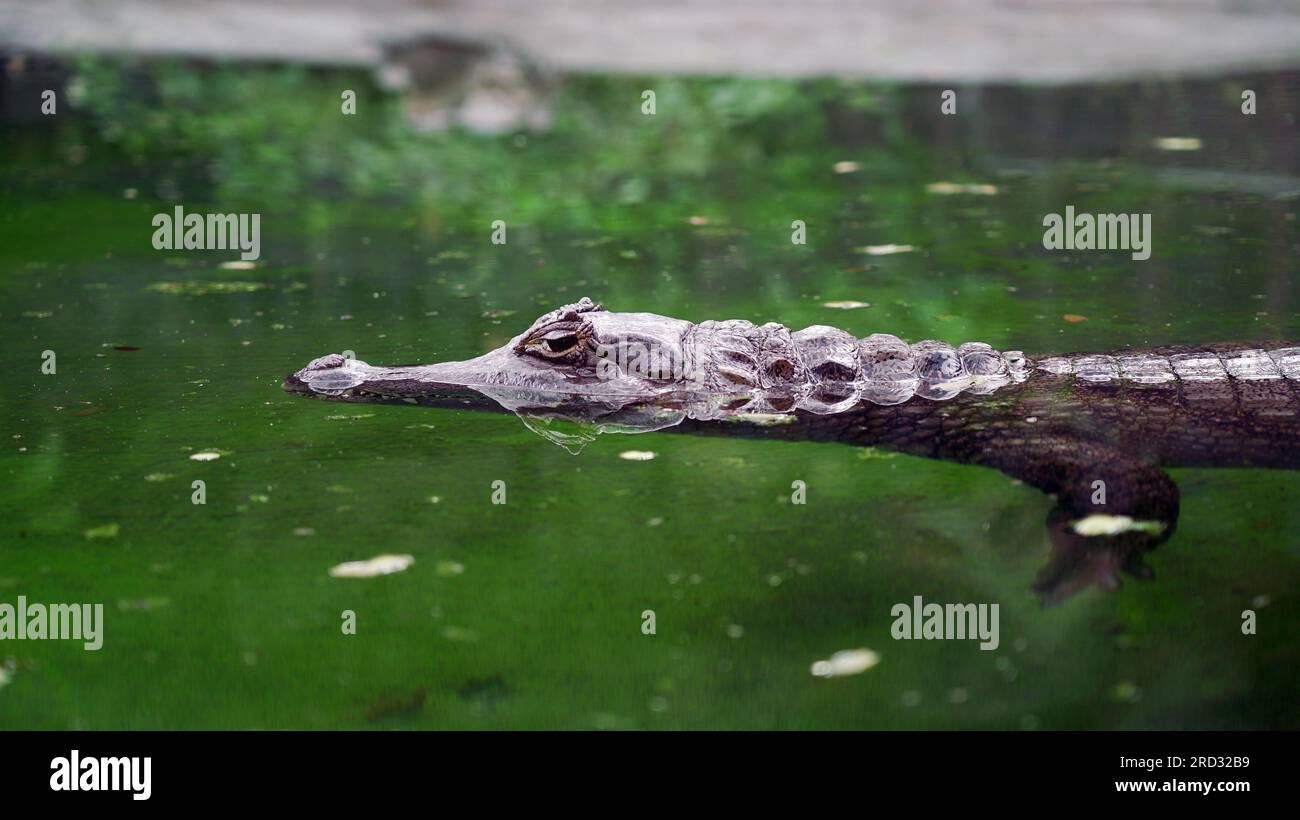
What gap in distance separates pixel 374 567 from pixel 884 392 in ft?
7.00

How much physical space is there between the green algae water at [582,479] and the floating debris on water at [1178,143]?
81 millimetres

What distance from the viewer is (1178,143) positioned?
31.6 feet

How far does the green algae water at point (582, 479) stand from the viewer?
3.22m

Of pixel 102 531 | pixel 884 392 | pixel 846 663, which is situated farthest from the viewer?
pixel 884 392

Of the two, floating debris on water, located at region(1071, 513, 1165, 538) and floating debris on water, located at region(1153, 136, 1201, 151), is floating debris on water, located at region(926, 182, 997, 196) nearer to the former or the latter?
floating debris on water, located at region(1153, 136, 1201, 151)

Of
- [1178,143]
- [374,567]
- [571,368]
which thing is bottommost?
[374,567]

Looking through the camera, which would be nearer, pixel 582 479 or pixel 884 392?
pixel 582 479

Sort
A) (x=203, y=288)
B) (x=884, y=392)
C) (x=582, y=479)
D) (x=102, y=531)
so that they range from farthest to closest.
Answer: (x=203, y=288), (x=884, y=392), (x=582, y=479), (x=102, y=531)

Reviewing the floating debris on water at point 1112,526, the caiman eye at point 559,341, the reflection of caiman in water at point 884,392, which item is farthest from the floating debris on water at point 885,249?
the floating debris on water at point 1112,526

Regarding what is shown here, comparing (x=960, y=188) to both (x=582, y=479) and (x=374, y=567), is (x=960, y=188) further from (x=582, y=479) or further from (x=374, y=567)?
(x=374, y=567)

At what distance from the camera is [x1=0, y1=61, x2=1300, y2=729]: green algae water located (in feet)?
10.6

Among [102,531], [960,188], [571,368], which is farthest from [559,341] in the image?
[960,188]

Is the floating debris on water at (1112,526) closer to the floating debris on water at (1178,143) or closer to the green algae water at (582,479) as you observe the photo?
the green algae water at (582,479)

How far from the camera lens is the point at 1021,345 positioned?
5609 millimetres
